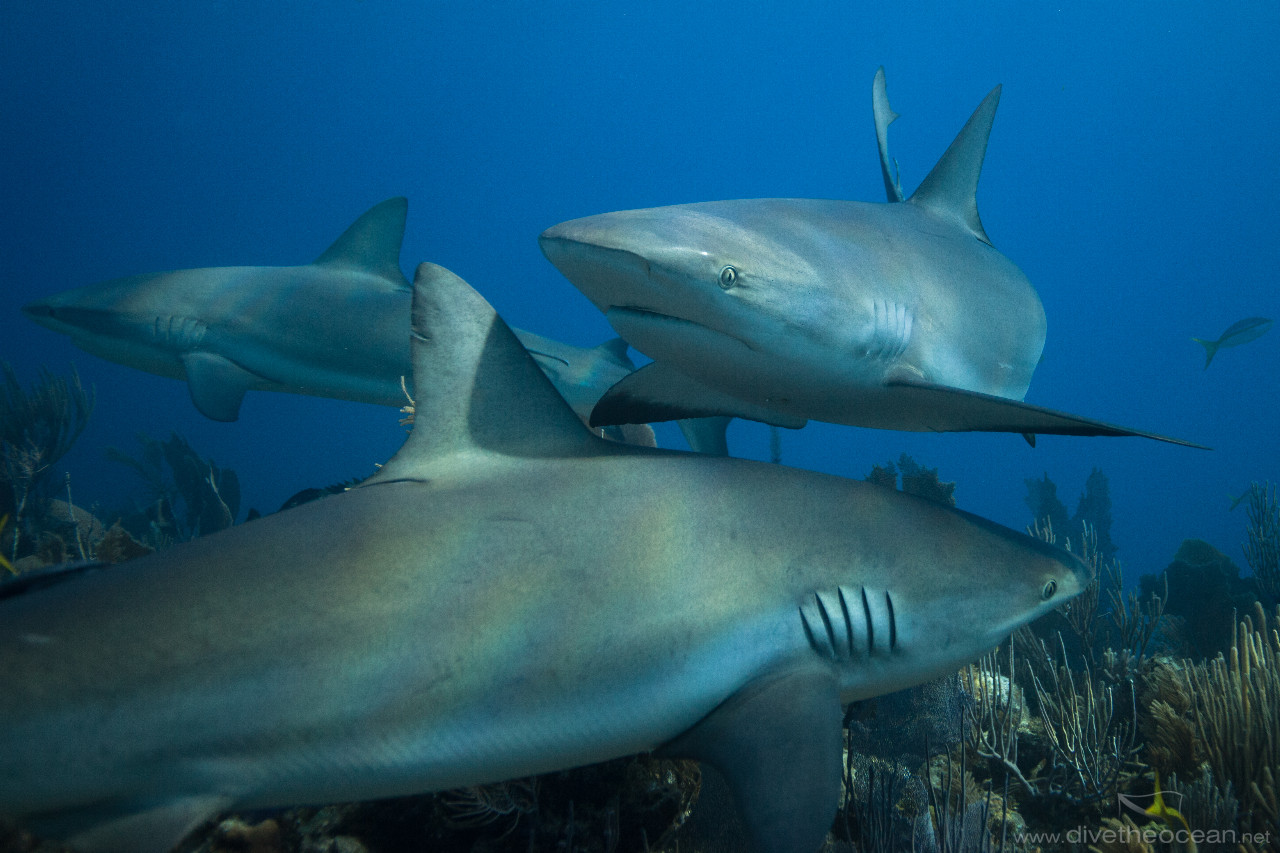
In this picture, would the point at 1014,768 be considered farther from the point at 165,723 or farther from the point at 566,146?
the point at 566,146

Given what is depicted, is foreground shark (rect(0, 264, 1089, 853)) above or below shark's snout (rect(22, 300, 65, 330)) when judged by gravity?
below

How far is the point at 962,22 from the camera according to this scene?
9350cm

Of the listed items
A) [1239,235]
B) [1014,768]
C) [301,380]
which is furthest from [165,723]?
[1239,235]

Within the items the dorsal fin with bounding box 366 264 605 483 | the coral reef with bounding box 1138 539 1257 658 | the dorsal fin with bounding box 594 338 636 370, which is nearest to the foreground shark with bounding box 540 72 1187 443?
the dorsal fin with bounding box 366 264 605 483

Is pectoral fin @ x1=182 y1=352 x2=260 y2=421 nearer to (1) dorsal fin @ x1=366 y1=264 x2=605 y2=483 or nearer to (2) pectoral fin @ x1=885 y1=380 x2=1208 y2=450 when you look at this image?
(1) dorsal fin @ x1=366 y1=264 x2=605 y2=483

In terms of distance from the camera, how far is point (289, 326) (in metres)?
5.86

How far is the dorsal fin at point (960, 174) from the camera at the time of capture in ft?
12.6

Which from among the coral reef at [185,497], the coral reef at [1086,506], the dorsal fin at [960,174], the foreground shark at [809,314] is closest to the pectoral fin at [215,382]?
the coral reef at [185,497]

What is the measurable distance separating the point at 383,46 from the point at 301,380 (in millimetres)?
115970

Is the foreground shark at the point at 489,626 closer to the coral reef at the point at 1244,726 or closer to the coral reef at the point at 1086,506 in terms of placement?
the coral reef at the point at 1244,726

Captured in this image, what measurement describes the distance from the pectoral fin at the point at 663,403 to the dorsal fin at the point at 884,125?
261 centimetres

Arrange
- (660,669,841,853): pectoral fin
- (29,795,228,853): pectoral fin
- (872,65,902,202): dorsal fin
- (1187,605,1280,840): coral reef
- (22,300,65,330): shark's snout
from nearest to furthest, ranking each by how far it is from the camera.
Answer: (29,795,228,853): pectoral fin, (660,669,841,853): pectoral fin, (1187,605,1280,840): coral reef, (872,65,902,202): dorsal fin, (22,300,65,330): shark's snout

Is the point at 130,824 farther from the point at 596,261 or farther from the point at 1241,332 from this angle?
the point at 1241,332

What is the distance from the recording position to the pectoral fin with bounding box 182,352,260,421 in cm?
609
